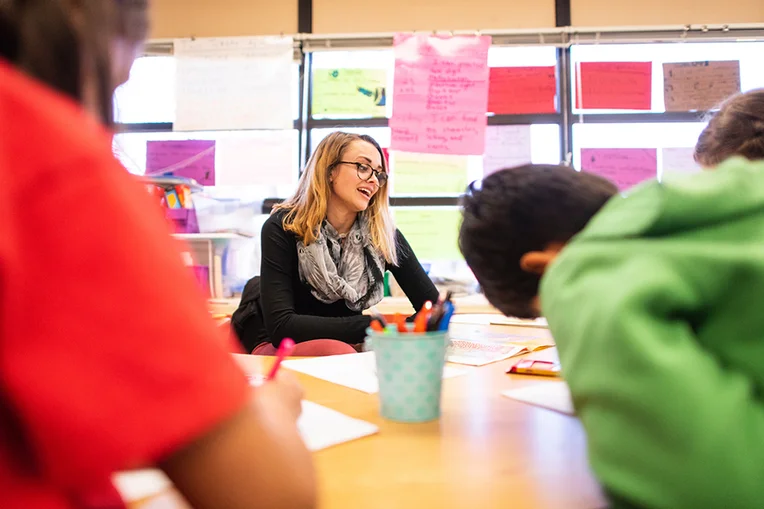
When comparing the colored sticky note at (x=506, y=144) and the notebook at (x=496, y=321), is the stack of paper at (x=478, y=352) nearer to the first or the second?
the notebook at (x=496, y=321)

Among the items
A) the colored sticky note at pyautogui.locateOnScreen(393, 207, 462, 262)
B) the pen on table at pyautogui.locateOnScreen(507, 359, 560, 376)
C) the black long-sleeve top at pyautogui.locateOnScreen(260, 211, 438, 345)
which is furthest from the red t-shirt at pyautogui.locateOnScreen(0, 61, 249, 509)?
the colored sticky note at pyautogui.locateOnScreen(393, 207, 462, 262)

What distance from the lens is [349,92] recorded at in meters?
2.76

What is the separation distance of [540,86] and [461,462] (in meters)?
2.61

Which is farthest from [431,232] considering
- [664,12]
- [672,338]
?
[672,338]

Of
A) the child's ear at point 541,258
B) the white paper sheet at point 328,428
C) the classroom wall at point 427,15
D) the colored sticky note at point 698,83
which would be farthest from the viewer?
the classroom wall at point 427,15

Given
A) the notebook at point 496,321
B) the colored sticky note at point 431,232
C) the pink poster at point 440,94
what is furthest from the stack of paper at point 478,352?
the pink poster at point 440,94

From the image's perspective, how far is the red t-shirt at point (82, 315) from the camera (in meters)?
0.22

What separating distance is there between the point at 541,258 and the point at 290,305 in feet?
3.28

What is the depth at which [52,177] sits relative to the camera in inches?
8.8

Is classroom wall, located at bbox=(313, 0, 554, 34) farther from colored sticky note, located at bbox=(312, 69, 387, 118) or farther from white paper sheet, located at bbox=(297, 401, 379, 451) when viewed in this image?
white paper sheet, located at bbox=(297, 401, 379, 451)

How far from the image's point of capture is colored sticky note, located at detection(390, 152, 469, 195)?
8.86ft

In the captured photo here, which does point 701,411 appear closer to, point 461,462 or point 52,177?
point 461,462

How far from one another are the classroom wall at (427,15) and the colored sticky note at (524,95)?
31 cm

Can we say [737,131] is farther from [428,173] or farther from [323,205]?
[428,173]
